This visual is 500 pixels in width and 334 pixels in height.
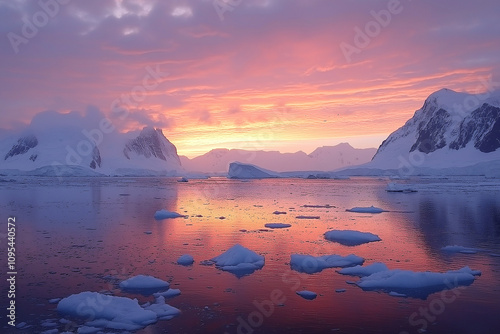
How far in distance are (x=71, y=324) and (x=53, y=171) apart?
118179mm

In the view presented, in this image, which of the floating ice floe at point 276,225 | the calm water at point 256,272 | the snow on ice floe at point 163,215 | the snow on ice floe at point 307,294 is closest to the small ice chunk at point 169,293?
the calm water at point 256,272

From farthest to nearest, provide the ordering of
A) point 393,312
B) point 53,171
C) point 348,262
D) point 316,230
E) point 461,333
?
point 53,171 < point 316,230 < point 348,262 < point 393,312 < point 461,333

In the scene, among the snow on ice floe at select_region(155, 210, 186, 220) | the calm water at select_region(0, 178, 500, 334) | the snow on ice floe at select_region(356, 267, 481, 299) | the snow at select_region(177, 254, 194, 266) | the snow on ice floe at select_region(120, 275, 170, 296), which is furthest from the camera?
the snow on ice floe at select_region(155, 210, 186, 220)

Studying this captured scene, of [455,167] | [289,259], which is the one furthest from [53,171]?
[289,259]

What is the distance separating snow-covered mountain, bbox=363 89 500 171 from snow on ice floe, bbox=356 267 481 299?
328 ft

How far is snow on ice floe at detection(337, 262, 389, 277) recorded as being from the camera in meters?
12.2

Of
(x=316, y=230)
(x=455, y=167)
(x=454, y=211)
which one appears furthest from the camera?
(x=455, y=167)

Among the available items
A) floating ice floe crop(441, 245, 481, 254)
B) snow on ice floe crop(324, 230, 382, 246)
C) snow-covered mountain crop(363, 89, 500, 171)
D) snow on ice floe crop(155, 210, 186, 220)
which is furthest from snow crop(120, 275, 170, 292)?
snow-covered mountain crop(363, 89, 500, 171)

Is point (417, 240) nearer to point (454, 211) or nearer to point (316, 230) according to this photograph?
point (316, 230)

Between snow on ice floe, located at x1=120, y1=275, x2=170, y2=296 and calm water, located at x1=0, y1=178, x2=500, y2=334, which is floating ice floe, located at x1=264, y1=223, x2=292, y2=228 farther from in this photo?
snow on ice floe, located at x1=120, y1=275, x2=170, y2=296

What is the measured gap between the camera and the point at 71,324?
841 cm

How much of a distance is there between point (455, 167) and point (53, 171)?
106945mm

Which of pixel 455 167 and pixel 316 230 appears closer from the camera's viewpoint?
pixel 316 230

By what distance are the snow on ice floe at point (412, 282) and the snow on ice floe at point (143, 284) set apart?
536cm
